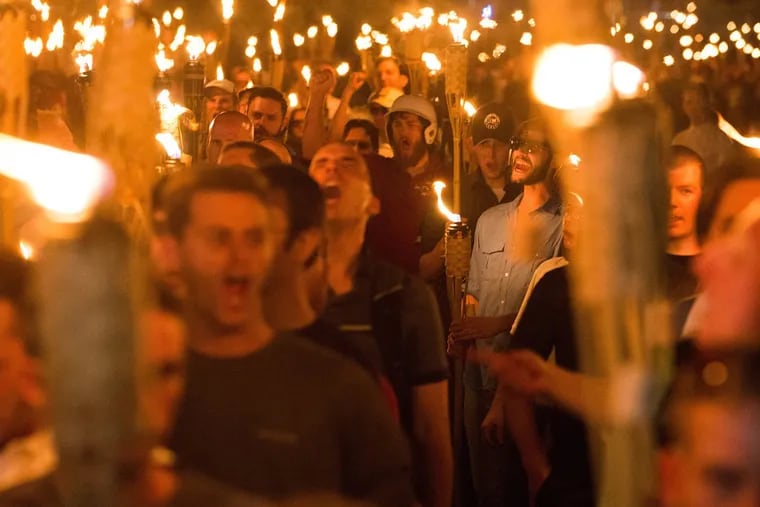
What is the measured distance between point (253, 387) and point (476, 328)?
3.24 m

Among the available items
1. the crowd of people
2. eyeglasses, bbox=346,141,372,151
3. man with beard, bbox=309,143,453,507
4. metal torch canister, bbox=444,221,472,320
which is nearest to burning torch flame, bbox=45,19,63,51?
eyeglasses, bbox=346,141,372,151

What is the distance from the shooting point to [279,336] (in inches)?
122

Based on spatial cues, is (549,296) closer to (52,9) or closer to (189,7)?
(52,9)

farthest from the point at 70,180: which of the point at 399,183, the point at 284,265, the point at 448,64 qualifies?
the point at 448,64

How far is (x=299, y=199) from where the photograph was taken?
3.69 meters

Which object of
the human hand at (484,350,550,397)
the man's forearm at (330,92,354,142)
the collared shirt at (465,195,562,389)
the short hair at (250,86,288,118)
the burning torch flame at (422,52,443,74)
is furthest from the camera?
the burning torch flame at (422,52,443,74)

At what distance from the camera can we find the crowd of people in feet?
8.23

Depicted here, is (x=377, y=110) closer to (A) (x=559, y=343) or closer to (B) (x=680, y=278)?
(A) (x=559, y=343)

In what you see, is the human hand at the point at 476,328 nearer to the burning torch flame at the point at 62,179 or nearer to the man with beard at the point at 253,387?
the man with beard at the point at 253,387

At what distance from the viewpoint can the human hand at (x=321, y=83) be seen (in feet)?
27.9

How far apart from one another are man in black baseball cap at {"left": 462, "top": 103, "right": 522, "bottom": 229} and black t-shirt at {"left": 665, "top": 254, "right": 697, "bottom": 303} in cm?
303

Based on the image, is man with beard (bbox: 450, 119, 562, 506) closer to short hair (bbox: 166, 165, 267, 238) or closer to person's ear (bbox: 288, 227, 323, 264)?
person's ear (bbox: 288, 227, 323, 264)

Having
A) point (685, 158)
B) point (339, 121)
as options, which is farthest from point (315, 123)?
point (685, 158)

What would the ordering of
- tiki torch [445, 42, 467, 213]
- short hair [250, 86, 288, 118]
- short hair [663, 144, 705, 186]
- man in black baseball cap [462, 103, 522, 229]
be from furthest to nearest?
short hair [250, 86, 288, 118]
man in black baseball cap [462, 103, 522, 229]
tiki torch [445, 42, 467, 213]
short hair [663, 144, 705, 186]
